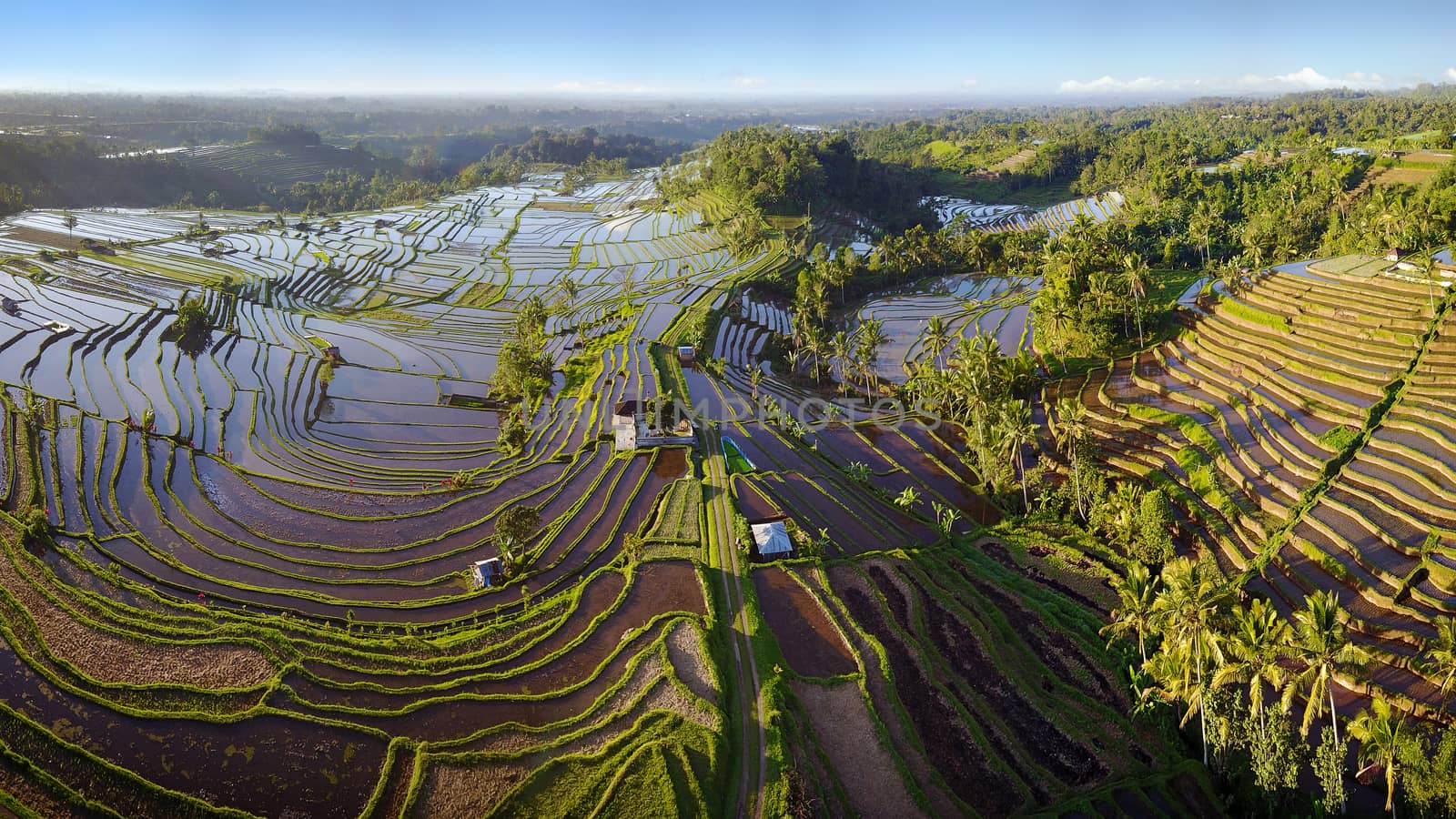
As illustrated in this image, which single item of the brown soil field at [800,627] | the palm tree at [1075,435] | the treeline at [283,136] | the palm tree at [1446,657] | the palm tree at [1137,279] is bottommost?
the brown soil field at [800,627]

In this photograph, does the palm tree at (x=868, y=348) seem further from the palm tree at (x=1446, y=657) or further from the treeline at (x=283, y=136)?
the treeline at (x=283, y=136)

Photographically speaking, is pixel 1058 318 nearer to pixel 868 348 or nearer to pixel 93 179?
pixel 868 348

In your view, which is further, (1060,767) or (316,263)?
(316,263)

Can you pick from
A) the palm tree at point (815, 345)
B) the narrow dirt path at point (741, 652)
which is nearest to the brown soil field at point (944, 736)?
the narrow dirt path at point (741, 652)

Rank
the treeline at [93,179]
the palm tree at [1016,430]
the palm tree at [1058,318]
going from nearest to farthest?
the palm tree at [1016,430], the palm tree at [1058,318], the treeline at [93,179]

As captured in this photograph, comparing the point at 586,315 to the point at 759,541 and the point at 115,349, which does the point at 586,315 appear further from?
the point at 759,541

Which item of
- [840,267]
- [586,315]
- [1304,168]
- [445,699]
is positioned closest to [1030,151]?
[1304,168]
